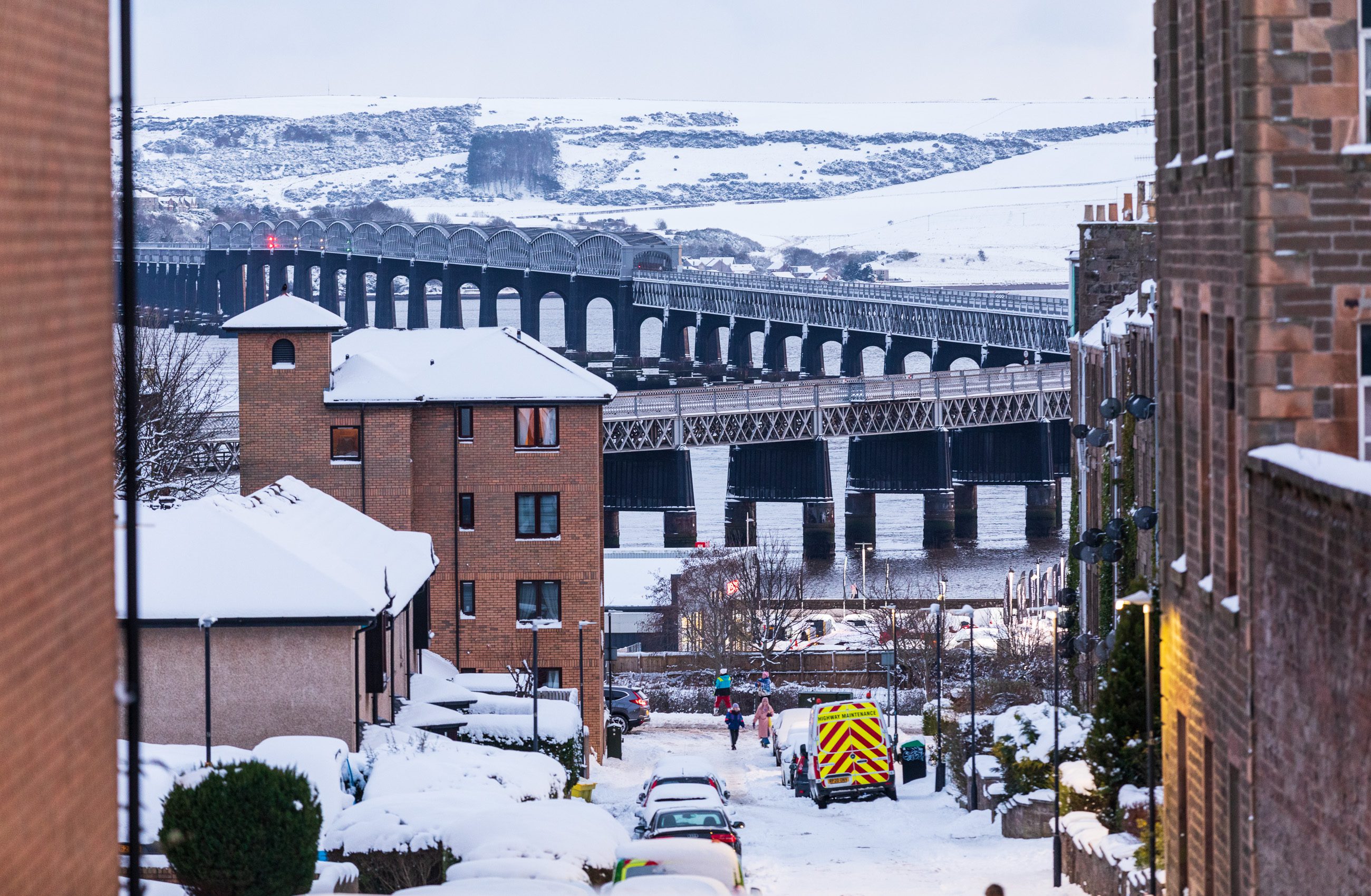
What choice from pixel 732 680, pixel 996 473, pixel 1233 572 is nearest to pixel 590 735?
pixel 732 680

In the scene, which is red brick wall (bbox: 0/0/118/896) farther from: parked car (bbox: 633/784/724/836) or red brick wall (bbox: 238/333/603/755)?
red brick wall (bbox: 238/333/603/755)

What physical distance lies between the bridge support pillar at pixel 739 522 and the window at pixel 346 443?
5456 centimetres

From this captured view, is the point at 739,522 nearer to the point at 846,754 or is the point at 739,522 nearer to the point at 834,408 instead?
the point at 834,408

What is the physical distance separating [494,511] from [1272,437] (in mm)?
36500

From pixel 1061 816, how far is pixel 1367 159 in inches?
584

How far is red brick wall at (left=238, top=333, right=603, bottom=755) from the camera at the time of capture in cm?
4841

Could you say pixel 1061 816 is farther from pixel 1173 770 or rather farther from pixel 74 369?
pixel 74 369

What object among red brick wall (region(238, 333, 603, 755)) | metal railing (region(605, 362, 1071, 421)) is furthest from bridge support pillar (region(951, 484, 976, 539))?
red brick wall (region(238, 333, 603, 755))

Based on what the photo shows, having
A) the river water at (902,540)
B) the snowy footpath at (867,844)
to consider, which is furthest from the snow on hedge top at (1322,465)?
the river water at (902,540)

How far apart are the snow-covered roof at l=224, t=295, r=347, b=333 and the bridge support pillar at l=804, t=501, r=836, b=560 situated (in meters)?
Answer: 59.5

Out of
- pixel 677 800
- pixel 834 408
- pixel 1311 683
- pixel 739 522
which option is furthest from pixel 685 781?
pixel 739 522

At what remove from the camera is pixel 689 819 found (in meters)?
26.6

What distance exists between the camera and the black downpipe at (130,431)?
26.4 feet

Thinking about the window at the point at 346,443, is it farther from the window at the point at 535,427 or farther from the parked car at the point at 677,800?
the parked car at the point at 677,800
